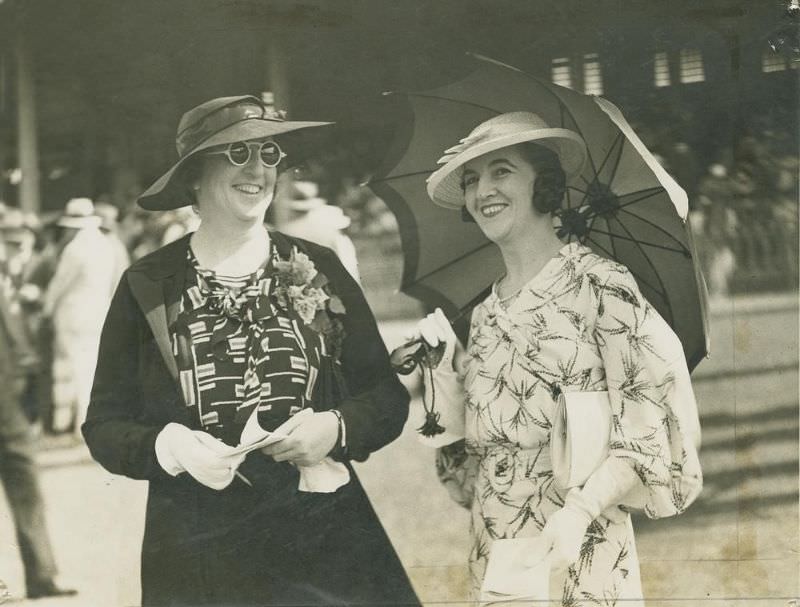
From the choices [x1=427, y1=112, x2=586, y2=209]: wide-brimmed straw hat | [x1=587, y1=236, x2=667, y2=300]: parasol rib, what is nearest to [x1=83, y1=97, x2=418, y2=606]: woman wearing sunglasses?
[x1=427, y1=112, x2=586, y2=209]: wide-brimmed straw hat

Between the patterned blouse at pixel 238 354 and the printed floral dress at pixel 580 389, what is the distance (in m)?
0.74

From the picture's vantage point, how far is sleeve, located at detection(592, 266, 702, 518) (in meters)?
5.08

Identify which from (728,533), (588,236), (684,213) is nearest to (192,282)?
(588,236)

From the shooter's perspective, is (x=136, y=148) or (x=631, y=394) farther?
(x=136, y=148)

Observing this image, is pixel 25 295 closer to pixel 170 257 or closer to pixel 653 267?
pixel 170 257

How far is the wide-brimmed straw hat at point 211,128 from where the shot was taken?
5.56 m

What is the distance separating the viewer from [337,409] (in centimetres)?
543

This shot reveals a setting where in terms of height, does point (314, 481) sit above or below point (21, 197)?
below

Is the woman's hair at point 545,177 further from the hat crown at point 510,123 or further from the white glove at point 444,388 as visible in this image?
the white glove at point 444,388

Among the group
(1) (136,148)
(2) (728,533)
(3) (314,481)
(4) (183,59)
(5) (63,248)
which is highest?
(4) (183,59)

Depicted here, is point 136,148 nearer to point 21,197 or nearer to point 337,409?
point 21,197

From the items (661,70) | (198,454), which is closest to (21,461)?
(198,454)

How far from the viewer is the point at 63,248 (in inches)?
221

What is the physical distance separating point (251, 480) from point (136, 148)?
149cm
